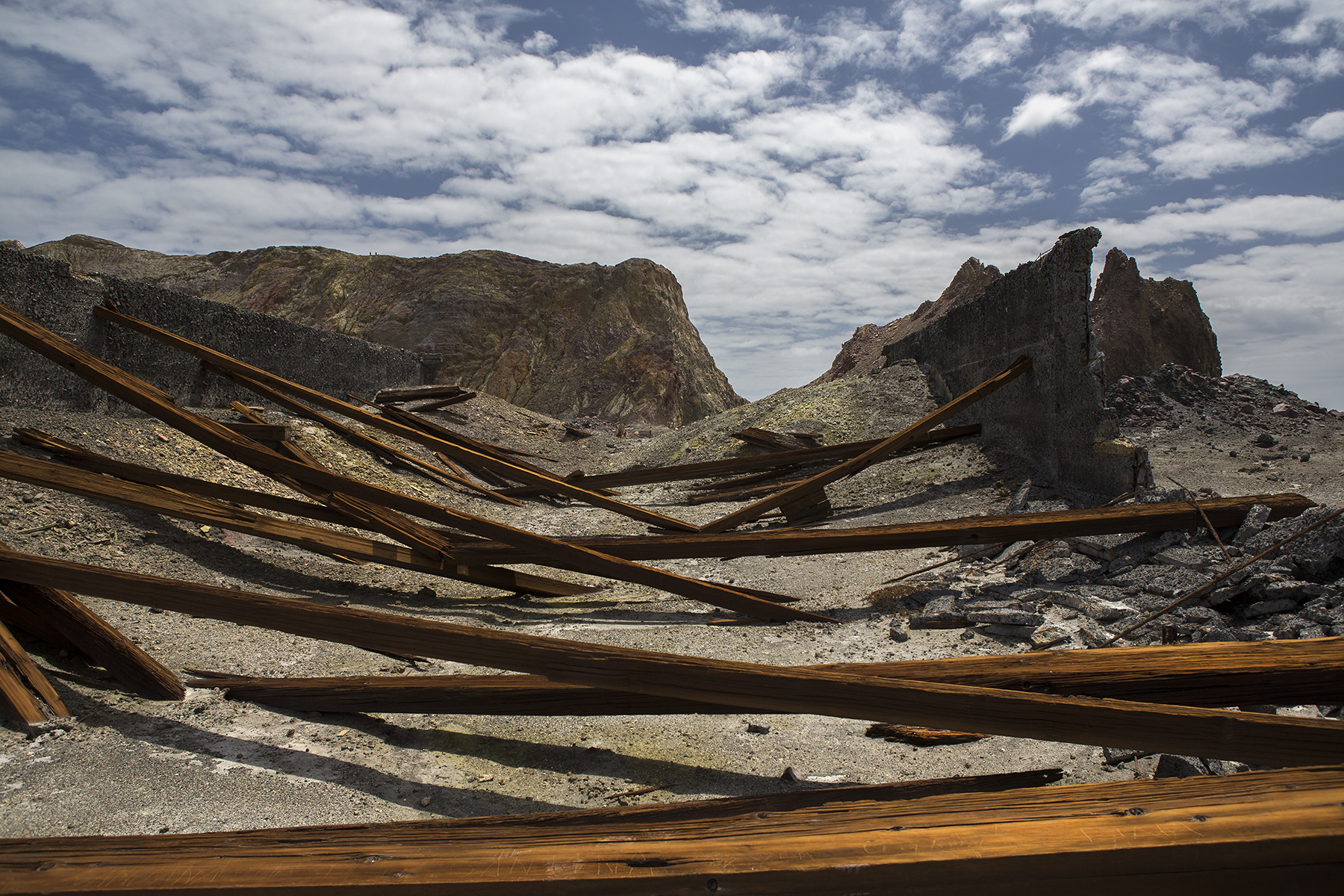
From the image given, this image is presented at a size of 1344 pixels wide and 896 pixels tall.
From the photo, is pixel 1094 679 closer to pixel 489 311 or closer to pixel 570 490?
pixel 570 490

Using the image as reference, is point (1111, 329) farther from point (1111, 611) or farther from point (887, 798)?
point (887, 798)

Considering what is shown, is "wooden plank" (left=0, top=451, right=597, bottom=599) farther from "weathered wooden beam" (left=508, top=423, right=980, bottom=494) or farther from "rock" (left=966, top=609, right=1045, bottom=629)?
"weathered wooden beam" (left=508, top=423, right=980, bottom=494)

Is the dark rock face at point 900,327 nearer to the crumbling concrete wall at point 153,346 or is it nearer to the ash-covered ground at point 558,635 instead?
the crumbling concrete wall at point 153,346

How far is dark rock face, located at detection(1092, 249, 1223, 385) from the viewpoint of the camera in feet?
41.0

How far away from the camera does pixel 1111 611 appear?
3.60 meters

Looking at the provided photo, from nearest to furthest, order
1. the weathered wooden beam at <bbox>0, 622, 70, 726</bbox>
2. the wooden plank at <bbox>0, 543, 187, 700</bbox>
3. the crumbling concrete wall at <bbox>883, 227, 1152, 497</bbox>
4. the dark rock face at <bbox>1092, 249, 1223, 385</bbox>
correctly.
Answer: the weathered wooden beam at <bbox>0, 622, 70, 726</bbox>
the wooden plank at <bbox>0, 543, 187, 700</bbox>
the crumbling concrete wall at <bbox>883, 227, 1152, 497</bbox>
the dark rock face at <bbox>1092, 249, 1223, 385</bbox>

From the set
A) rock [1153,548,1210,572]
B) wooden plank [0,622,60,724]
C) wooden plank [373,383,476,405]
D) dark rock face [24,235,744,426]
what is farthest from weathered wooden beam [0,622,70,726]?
dark rock face [24,235,744,426]

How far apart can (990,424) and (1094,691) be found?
6.26 meters

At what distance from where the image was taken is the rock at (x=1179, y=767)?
6.72 ft

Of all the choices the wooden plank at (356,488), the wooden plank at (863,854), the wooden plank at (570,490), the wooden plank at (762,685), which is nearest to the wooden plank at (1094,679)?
the wooden plank at (762,685)

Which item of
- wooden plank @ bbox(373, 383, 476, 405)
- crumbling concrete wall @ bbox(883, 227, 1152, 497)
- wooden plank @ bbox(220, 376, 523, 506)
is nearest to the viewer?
crumbling concrete wall @ bbox(883, 227, 1152, 497)

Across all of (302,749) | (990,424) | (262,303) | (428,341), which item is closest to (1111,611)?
(302,749)

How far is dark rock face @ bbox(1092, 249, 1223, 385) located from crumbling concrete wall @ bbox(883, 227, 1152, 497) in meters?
5.76

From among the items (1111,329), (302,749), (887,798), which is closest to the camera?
(887,798)
